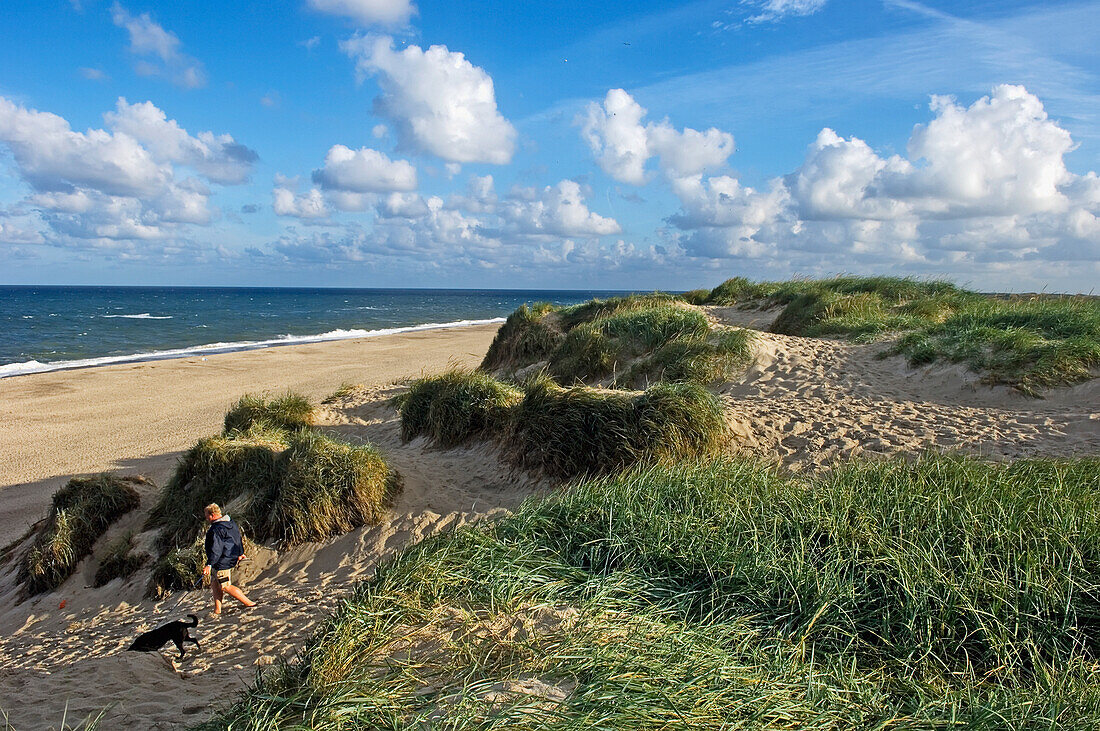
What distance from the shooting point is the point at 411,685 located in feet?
10.5

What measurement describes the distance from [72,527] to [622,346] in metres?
8.54

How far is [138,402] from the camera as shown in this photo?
20.0 metres

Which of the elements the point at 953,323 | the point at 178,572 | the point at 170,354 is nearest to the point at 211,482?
the point at 178,572

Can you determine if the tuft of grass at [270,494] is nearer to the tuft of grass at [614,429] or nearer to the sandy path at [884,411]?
the tuft of grass at [614,429]

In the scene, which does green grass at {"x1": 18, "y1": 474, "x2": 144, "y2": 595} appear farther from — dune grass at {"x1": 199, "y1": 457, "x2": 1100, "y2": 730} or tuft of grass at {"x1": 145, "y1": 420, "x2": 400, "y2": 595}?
dune grass at {"x1": 199, "y1": 457, "x2": 1100, "y2": 730}

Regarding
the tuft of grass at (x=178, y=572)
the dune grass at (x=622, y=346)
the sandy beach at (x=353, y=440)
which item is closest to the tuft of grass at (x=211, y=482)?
the sandy beach at (x=353, y=440)

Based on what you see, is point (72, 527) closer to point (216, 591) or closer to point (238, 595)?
point (216, 591)

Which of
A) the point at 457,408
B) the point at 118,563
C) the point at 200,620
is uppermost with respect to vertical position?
the point at 457,408

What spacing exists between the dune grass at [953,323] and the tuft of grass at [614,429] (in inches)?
172

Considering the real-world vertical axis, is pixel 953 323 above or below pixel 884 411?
above

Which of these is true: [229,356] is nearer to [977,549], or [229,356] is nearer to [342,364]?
[342,364]

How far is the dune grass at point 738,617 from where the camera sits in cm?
309

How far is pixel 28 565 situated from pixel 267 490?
9.67 ft

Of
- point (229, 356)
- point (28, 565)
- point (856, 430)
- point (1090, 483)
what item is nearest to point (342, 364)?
point (229, 356)
